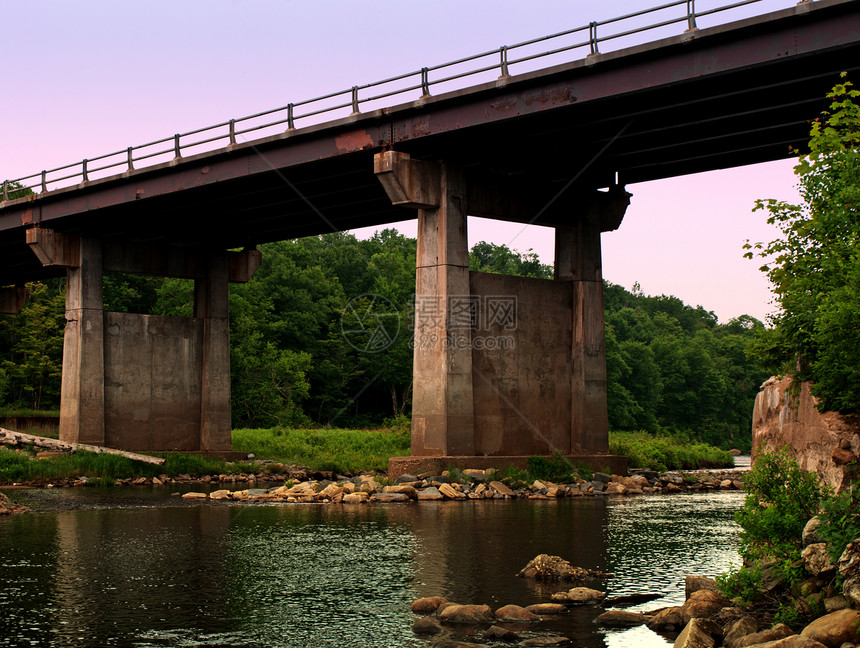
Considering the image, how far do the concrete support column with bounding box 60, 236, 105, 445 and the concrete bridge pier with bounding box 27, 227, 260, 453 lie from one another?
4 centimetres

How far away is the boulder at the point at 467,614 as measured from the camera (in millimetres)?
11219

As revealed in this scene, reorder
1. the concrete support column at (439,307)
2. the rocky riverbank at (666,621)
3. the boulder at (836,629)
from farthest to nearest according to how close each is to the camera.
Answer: the concrete support column at (439,307), the rocky riverbank at (666,621), the boulder at (836,629)

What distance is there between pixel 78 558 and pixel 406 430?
38426 millimetres

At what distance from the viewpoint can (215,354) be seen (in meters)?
46.9

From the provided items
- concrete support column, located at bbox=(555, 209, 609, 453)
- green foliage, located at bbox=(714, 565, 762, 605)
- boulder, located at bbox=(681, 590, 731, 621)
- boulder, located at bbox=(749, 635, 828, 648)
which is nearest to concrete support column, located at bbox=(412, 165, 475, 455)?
concrete support column, located at bbox=(555, 209, 609, 453)

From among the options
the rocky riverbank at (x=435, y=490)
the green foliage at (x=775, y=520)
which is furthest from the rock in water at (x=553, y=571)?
the rocky riverbank at (x=435, y=490)

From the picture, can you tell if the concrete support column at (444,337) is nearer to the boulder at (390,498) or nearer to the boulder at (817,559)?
the boulder at (390,498)

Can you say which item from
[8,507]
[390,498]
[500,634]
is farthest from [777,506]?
[8,507]

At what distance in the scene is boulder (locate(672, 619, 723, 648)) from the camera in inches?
375

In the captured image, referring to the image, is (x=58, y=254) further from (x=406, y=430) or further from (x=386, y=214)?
(x=406, y=430)

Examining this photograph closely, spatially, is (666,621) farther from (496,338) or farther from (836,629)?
(496,338)

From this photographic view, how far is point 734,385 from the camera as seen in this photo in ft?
363

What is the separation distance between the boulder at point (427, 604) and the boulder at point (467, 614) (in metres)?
0.44

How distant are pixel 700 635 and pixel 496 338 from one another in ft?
75.8
